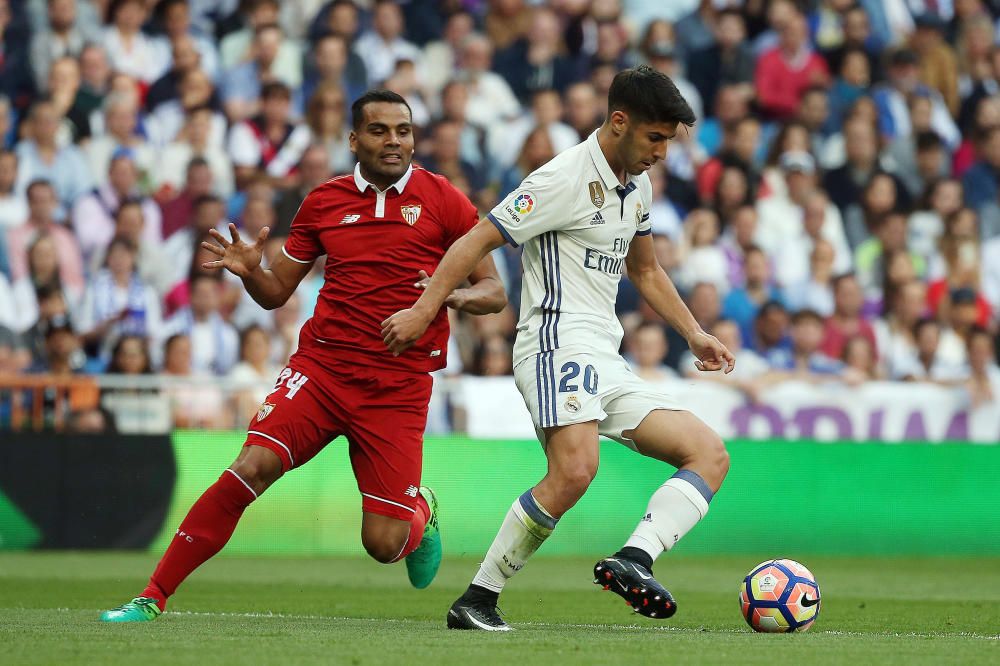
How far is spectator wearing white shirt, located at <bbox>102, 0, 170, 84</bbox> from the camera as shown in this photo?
16.9m

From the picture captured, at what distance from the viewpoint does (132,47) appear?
17000 millimetres

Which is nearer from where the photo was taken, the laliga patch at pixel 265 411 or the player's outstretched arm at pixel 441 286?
the player's outstretched arm at pixel 441 286

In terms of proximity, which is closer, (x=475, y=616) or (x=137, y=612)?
(x=475, y=616)

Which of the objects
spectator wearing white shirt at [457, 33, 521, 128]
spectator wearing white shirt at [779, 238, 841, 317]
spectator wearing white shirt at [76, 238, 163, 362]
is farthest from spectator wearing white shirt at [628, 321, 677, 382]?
spectator wearing white shirt at [76, 238, 163, 362]

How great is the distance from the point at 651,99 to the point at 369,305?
1808 mm

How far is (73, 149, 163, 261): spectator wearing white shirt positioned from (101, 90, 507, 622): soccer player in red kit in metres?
7.75

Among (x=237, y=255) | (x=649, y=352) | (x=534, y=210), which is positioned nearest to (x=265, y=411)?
(x=237, y=255)

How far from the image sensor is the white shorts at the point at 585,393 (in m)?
7.08

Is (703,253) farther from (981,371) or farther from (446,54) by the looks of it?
(446,54)

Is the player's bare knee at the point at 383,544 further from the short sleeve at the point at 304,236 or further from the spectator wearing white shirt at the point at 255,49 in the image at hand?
the spectator wearing white shirt at the point at 255,49

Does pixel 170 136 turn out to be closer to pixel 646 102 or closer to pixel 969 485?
pixel 969 485

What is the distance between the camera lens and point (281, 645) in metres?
6.36

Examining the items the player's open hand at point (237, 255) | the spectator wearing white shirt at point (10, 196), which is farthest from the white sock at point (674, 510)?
the spectator wearing white shirt at point (10, 196)

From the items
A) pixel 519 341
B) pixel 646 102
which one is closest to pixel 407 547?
pixel 519 341
